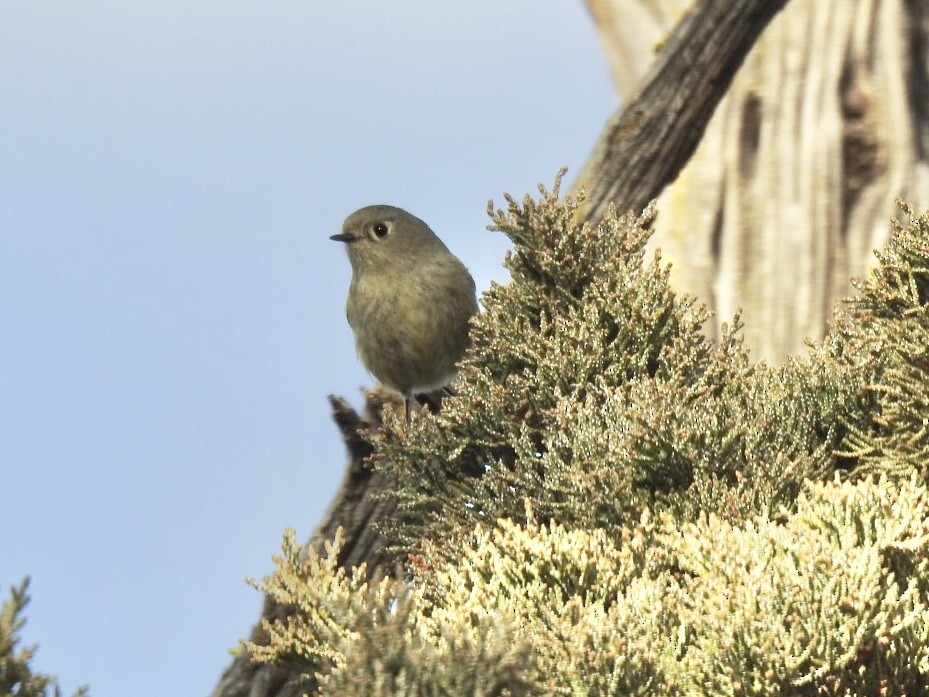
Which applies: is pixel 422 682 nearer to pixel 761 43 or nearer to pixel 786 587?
pixel 786 587

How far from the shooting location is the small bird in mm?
7254

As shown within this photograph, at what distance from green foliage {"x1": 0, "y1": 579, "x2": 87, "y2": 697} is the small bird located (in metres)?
4.10

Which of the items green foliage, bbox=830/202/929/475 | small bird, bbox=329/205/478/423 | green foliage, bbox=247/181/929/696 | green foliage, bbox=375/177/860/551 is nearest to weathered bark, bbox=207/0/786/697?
small bird, bbox=329/205/478/423

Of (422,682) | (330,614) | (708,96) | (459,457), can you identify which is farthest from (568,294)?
(708,96)

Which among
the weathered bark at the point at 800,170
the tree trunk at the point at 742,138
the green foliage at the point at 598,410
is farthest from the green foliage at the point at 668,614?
the weathered bark at the point at 800,170

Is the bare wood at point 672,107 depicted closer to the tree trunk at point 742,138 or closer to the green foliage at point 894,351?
the tree trunk at point 742,138

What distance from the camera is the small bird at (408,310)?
7254mm

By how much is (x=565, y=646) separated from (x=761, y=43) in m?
4.59

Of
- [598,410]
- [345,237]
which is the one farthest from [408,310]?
[598,410]

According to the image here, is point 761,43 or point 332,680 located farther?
point 761,43

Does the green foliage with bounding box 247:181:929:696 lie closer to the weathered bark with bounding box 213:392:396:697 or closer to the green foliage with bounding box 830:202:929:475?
the green foliage with bounding box 830:202:929:475

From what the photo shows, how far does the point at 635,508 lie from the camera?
4031mm

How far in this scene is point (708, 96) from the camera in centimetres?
693

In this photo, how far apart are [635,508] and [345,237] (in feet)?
14.2
